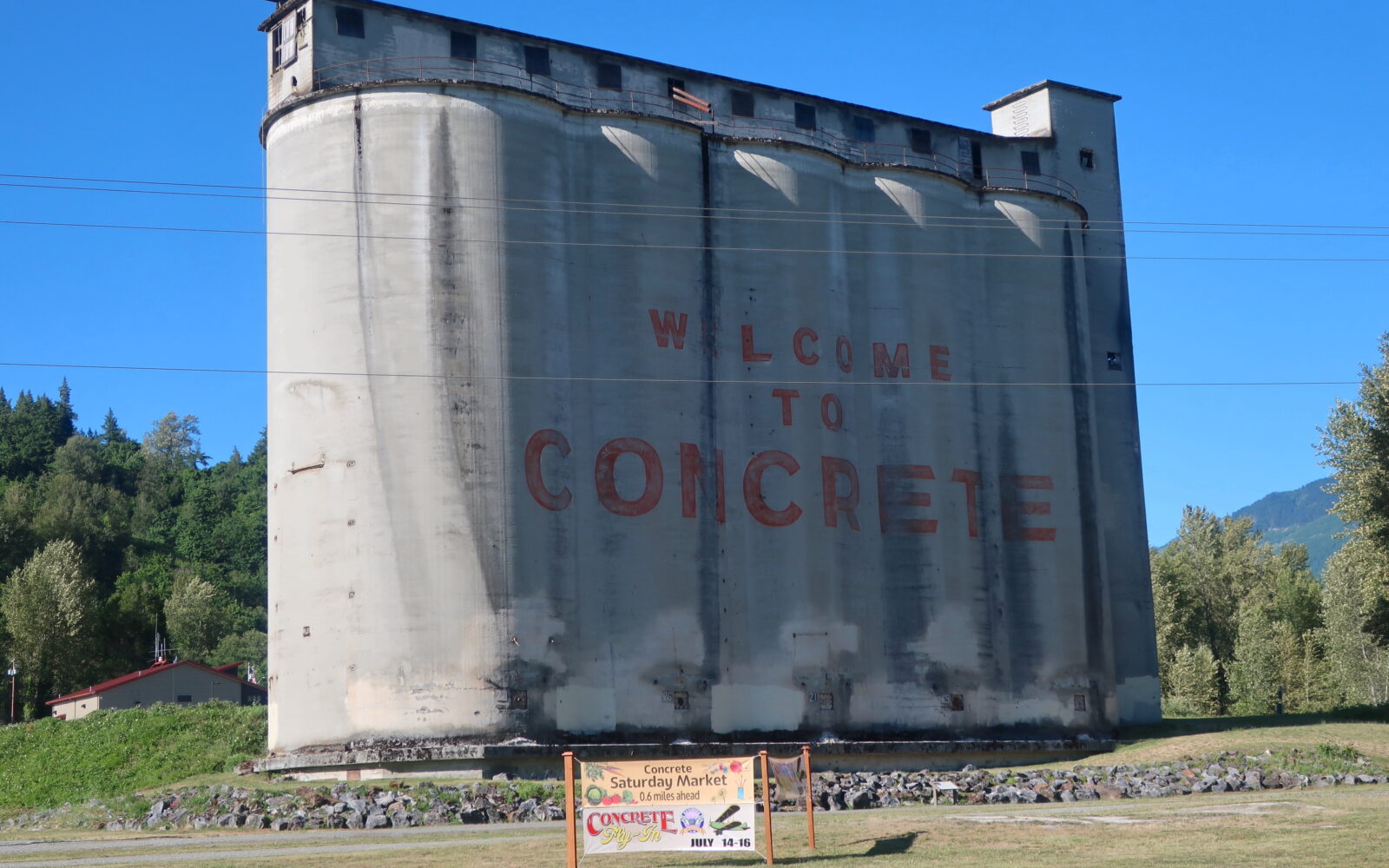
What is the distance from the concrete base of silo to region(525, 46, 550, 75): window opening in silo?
20.0 meters

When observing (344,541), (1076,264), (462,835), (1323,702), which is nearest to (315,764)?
(344,541)

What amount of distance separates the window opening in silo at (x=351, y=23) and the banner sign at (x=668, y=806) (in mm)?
29281

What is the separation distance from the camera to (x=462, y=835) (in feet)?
87.6

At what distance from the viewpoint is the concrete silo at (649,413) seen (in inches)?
1517

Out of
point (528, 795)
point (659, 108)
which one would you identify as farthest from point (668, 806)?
point (659, 108)

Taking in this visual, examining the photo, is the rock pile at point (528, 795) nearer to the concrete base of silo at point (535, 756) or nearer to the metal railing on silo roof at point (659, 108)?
the concrete base of silo at point (535, 756)

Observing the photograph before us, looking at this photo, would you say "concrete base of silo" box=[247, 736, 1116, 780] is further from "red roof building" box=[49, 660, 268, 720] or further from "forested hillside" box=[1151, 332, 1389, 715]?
"red roof building" box=[49, 660, 268, 720]

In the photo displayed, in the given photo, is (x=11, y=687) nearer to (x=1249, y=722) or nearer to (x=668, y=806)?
(x=1249, y=722)

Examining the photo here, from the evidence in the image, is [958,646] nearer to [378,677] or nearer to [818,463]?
[818,463]

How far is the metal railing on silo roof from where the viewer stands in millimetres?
43188

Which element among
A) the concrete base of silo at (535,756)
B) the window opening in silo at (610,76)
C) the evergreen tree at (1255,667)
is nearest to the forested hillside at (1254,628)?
the evergreen tree at (1255,667)

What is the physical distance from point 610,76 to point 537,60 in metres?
2.47

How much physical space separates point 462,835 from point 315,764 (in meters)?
12.2

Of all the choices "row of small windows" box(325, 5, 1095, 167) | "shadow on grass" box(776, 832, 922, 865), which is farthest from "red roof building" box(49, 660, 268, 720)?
"shadow on grass" box(776, 832, 922, 865)
